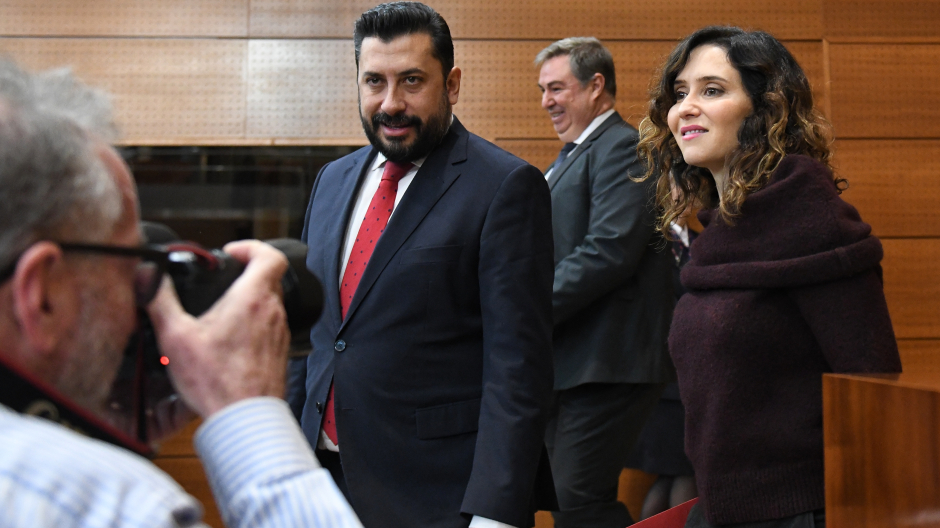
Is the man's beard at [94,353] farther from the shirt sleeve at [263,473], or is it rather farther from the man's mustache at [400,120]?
the man's mustache at [400,120]

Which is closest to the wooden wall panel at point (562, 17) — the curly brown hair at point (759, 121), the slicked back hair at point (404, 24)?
the slicked back hair at point (404, 24)

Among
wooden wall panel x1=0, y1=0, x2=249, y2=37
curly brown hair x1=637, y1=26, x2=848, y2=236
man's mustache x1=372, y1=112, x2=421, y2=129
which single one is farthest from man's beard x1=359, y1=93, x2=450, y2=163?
wooden wall panel x1=0, y1=0, x2=249, y2=37

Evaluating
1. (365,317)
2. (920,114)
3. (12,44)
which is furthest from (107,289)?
(920,114)

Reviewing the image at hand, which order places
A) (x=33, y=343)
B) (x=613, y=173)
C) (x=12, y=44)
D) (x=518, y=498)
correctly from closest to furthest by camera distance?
(x=33, y=343)
(x=518, y=498)
(x=613, y=173)
(x=12, y=44)

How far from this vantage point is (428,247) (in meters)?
1.57

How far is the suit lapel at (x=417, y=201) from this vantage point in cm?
158

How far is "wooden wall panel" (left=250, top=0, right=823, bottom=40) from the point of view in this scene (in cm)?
371

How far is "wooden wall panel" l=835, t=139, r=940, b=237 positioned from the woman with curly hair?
245 centimetres

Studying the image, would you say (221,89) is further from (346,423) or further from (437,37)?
(346,423)

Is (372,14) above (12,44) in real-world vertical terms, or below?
below

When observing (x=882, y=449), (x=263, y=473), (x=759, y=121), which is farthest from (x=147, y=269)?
(x=759, y=121)

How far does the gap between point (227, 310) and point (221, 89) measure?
316 centimetres

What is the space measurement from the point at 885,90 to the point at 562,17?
1.42m

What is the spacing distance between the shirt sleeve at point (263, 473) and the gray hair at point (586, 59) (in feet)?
7.72
